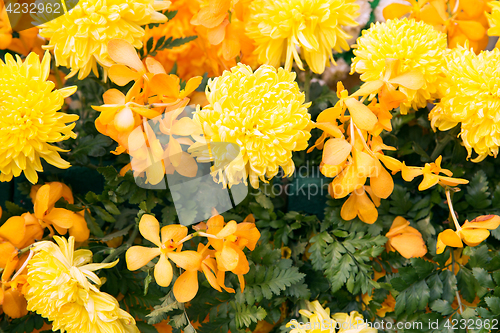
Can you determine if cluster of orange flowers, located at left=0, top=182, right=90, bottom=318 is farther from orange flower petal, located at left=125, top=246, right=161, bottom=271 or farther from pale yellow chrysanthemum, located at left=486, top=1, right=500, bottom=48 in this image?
pale yellow chrysanthemum, located at left=486, top=1, right=500, bottom=48

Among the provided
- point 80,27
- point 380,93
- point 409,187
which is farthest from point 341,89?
point 80,27

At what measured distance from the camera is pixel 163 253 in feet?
1.55

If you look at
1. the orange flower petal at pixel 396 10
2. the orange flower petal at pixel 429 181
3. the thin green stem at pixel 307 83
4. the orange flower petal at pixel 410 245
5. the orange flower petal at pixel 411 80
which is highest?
the orange flower petal at pixel 396 10

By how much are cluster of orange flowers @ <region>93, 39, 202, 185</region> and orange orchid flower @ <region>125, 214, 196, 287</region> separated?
0.07 metres

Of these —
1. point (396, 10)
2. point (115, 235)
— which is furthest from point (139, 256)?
point (396, 10)

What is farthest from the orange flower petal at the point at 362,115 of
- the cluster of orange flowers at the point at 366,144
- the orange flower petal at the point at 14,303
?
the orange flower petal at the point at 14,303

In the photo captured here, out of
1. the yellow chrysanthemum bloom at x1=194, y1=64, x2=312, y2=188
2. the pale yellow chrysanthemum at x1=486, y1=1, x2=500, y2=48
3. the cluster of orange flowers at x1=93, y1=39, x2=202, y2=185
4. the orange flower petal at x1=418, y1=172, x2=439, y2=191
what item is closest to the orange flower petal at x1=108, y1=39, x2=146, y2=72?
the cluster of orange flowers at x1=93, y1=39, x2=202, y2=185

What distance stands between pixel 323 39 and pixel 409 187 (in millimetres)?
323

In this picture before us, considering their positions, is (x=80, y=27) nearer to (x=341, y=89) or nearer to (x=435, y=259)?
(x=341, y=89)

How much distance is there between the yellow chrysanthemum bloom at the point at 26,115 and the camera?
1.62ft

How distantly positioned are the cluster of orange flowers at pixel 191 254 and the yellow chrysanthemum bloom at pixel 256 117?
0.24 feet

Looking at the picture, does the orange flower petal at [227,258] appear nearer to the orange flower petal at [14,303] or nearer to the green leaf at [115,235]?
the green leaf at [115,235]

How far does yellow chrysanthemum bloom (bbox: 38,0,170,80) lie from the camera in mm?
504

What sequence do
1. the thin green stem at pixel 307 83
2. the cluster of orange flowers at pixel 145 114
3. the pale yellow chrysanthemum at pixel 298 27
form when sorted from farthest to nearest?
1. the thin green stem at pixel 307 83
2. the pale yellow chrysanthemum at pixel 298 27
3. the cluster of orange flowers at pixel 145 114
